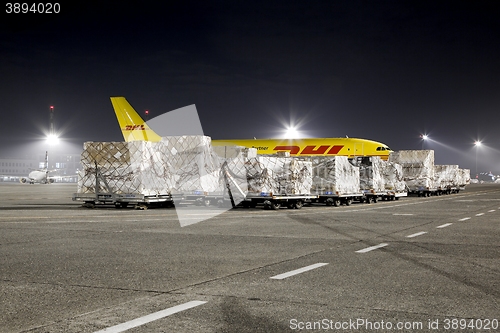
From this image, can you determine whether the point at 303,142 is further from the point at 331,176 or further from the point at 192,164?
the point at 192,164

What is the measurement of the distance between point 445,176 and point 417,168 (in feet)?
22.7

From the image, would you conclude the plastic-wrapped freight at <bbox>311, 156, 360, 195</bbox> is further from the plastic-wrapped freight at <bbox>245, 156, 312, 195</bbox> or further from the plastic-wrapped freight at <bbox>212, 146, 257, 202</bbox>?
the plastic-wrapped freight at <bbox>212, 146, 257, 202</bbox>

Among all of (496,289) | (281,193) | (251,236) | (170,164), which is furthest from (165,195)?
(496,289)

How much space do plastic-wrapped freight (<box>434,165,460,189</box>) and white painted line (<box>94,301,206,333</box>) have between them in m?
41.8

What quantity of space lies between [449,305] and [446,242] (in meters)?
6.27

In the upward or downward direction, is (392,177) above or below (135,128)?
below

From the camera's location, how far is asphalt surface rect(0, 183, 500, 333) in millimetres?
5027

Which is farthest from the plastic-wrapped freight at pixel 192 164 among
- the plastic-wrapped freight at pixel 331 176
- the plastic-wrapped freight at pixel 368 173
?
the plastic-wrapped freight at pixel 368 173

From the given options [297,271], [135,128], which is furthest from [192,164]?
[135,128]

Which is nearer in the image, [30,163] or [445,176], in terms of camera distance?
[445,176]

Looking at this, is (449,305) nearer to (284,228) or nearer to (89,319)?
(89,319)

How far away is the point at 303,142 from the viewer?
154ft

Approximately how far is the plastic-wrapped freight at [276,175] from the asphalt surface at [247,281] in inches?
396

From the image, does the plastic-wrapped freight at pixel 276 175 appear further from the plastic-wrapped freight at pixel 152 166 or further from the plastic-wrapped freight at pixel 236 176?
the plastic-wrapped freight at pixel 152 166
